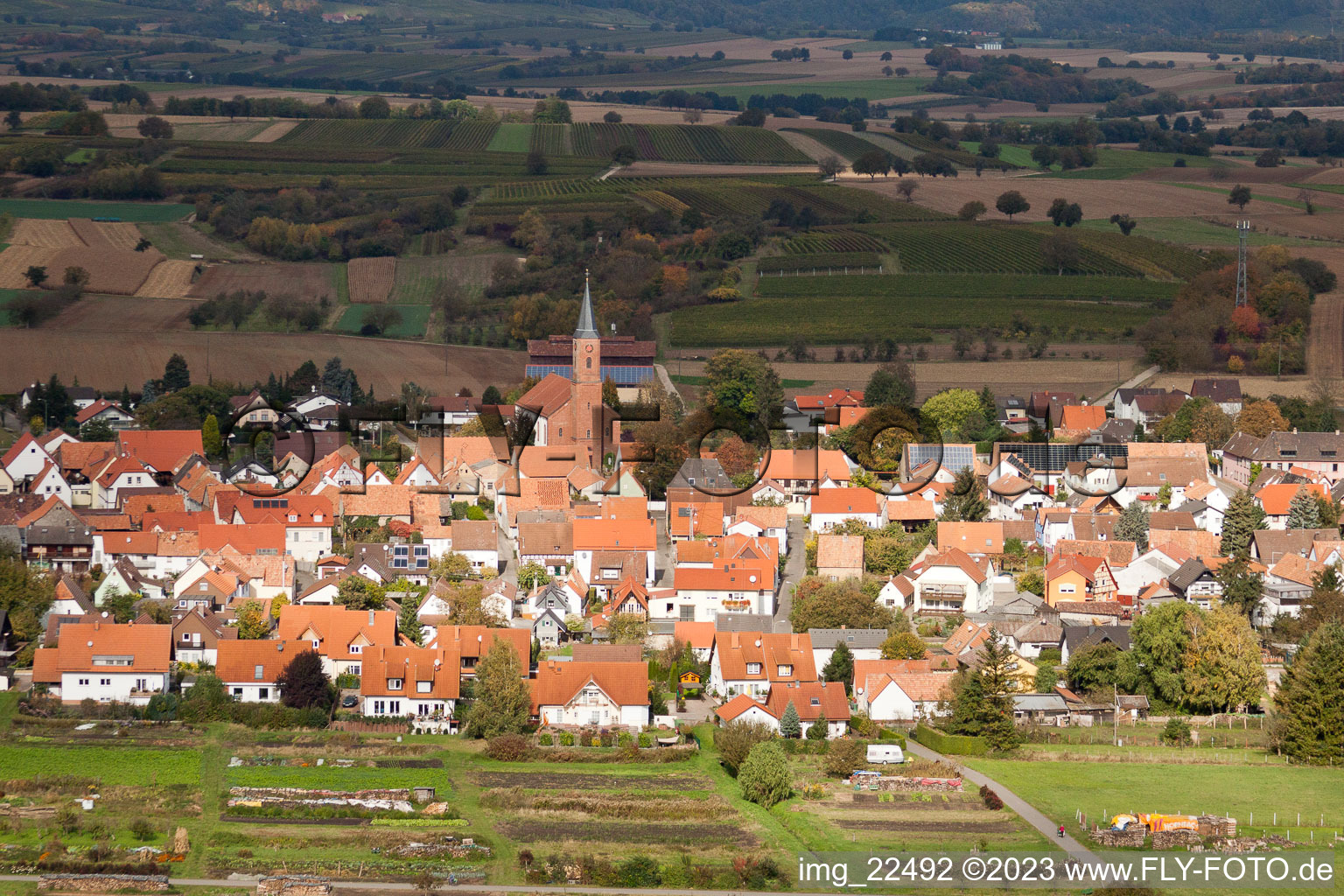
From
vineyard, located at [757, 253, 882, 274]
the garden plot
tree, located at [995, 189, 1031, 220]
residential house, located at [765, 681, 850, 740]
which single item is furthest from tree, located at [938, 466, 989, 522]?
tree, located at [995, 189, 1031, 220]

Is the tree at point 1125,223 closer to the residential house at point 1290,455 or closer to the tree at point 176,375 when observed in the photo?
the residential house at point 1290,455

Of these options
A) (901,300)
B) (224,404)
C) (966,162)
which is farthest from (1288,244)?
(224,404)

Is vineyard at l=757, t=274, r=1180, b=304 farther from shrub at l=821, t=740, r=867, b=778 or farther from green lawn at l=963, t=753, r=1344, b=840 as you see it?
shrub at l=821, t=740, r=867, b=778

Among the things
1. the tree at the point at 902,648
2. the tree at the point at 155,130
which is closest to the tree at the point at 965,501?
the tree at the point at 902,648

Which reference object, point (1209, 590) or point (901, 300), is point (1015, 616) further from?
point (901, 300)

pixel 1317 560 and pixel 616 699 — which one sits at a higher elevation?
pixel 1317 560
